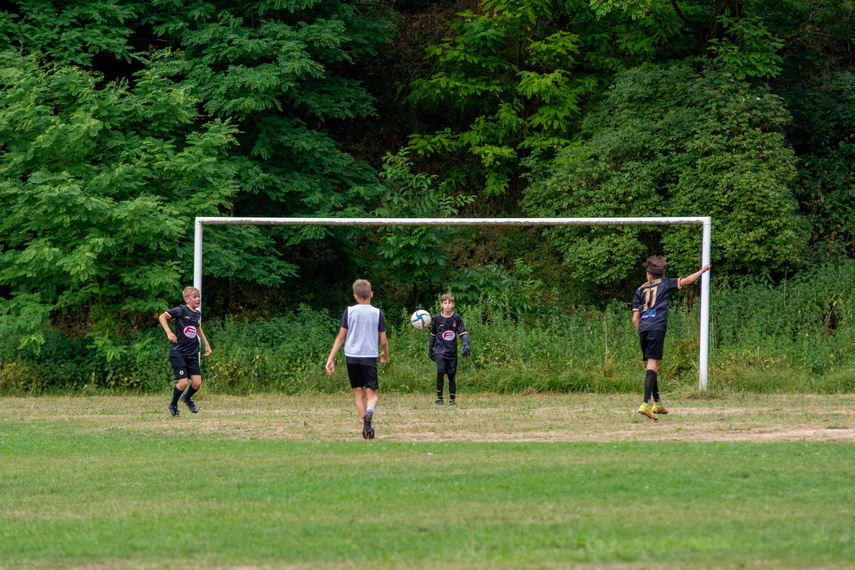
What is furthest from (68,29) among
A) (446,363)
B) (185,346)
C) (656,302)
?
(656,302)

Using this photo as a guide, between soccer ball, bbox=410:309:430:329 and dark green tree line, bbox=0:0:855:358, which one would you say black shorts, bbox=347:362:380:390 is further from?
dark green tree line, bbox=0:0:855:358

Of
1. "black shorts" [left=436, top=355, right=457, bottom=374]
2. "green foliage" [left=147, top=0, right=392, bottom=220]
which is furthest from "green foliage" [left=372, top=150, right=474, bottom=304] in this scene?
"black shorts" [left=436, top=355, right=457, bottom=374]

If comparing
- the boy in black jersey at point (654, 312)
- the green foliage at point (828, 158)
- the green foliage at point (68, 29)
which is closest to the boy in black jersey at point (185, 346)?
the boy in black jersey at point (654, 312)

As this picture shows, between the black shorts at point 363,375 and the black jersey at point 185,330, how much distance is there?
3649 mm

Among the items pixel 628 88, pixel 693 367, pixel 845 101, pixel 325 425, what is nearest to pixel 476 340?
pixel 693 367

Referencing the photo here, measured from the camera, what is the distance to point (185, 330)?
13.3m

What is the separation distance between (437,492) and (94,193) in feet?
40.9

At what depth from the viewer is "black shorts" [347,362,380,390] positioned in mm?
10586

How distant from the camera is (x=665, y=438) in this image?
1027cm

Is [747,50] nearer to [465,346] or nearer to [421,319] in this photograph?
[421,319]

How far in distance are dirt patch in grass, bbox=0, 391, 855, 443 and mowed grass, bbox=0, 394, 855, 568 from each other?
0.29ft

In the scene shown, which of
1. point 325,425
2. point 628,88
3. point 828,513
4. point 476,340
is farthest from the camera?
point 628,88

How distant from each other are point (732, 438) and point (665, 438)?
0.74 meters

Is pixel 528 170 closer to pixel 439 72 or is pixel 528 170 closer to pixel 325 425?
pixel 439 72
